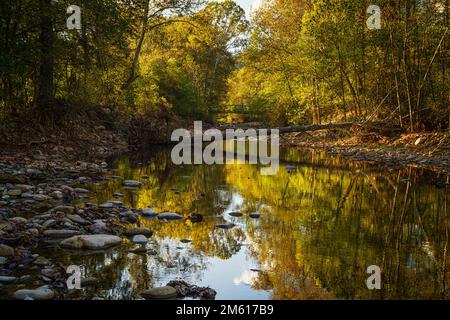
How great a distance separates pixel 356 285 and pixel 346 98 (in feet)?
63.2

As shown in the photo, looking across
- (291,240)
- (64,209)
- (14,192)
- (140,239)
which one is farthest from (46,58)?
(291,240)

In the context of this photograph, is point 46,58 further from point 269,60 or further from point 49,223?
point 269,60

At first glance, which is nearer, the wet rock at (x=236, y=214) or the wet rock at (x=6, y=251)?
the wet rock at (x=6, y=251)

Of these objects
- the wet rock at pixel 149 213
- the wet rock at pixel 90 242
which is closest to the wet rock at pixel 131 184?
the wet rock at pixel 149 213

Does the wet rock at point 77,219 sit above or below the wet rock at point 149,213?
above

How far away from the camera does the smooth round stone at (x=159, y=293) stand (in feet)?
14.4

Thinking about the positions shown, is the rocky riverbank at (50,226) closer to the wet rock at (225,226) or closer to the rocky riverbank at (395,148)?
the wet rock at (225,226)

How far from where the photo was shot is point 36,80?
1372 centimetres

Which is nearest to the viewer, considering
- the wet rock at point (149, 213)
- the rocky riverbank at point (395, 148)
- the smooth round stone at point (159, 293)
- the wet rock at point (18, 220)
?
the smooth round stone at point (159, 293)

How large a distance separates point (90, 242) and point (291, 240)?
9.01 feet

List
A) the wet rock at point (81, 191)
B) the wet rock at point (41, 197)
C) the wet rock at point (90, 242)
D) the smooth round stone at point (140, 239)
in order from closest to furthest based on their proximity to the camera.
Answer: the wet rock at point (90, 242) < the smooth round stone at point (140, 239) < the wet rock at point (41, 197) < the wet rock at point (81, 191)

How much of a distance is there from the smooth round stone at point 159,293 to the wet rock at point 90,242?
4.87 feet
